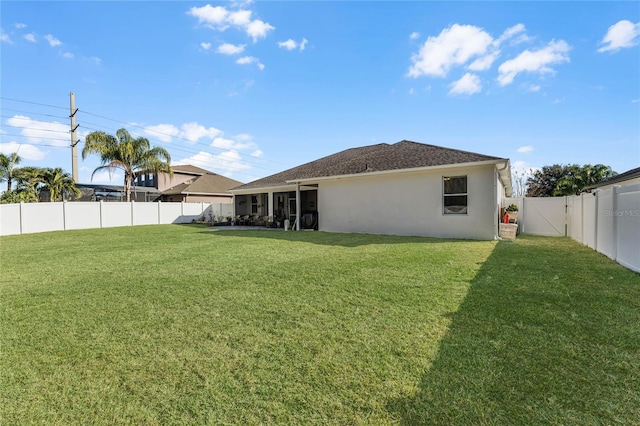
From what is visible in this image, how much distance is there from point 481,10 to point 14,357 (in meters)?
13.3

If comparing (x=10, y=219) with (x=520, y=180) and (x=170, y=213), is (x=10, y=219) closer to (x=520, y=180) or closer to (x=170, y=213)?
(x=170, y=213)

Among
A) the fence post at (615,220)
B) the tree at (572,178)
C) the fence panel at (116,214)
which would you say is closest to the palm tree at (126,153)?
the fence panel at (116,214)

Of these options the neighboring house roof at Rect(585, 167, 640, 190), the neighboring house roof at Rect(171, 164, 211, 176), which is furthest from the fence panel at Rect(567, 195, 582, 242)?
the neighboring house roof at Rect(171, 164, 211, 176)

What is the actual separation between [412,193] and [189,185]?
82.5ft

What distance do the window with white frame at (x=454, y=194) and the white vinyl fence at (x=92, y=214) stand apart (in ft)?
58.5

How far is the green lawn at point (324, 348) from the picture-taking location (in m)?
2.02

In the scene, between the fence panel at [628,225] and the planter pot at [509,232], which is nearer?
the fence panel at [628,225]

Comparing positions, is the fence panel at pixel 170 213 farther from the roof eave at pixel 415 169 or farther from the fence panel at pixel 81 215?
the roof eave at pixel 415 169

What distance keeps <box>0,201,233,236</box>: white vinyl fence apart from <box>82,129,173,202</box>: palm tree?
9.69ft

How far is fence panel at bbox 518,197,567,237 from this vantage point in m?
13.2

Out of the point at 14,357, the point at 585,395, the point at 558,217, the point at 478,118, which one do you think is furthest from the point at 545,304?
the point at 478,118

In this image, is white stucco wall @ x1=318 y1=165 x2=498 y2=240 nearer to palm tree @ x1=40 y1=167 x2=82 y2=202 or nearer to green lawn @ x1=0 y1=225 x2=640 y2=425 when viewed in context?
green lawn @ x1=0 y1=225 x2=640 y2=425

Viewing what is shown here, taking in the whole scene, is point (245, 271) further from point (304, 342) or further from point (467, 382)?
point (467, 382)

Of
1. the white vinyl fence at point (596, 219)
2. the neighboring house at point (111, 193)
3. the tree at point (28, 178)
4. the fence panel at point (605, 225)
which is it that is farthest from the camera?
the neighboring house at point (111, 193)
